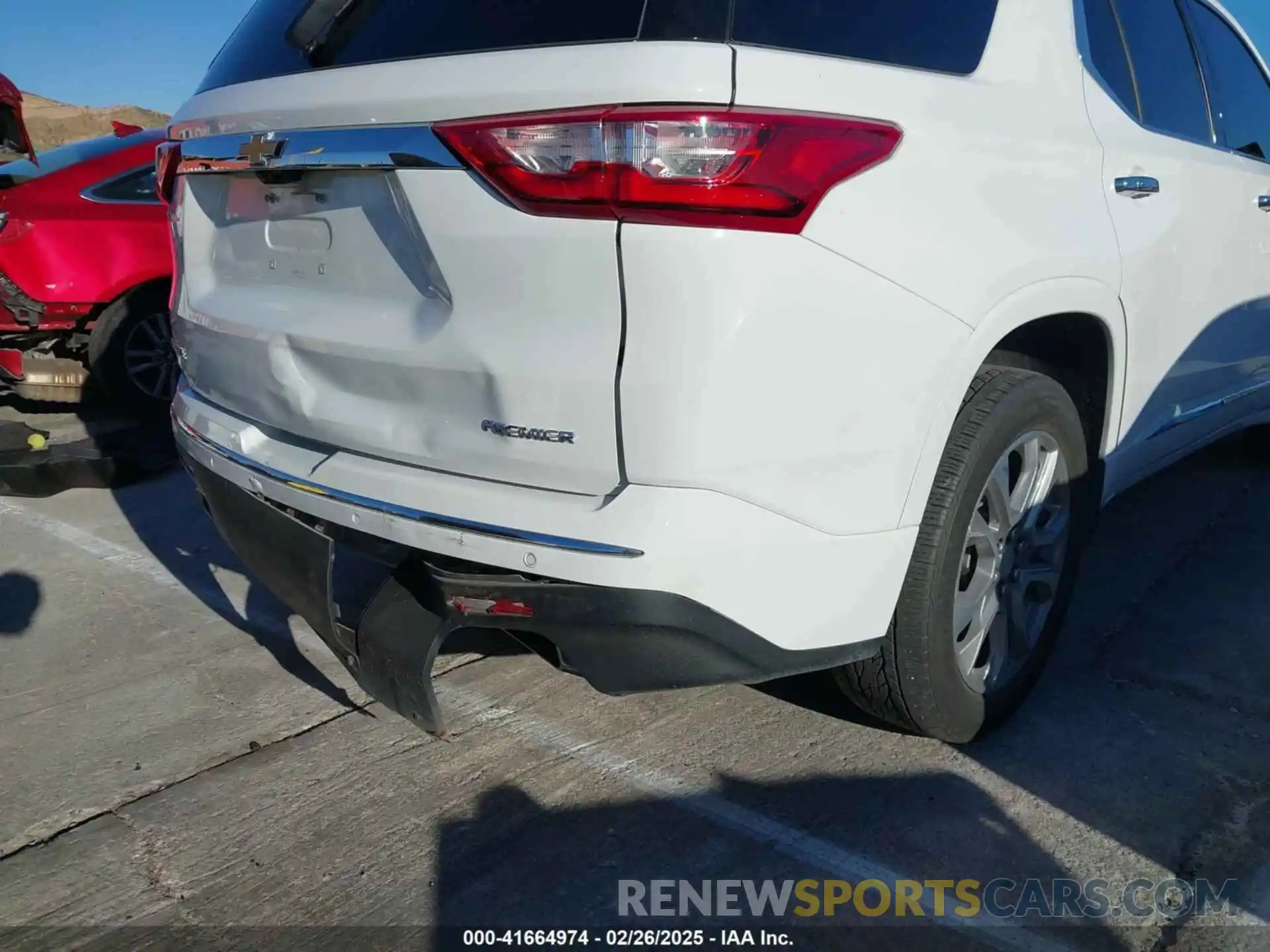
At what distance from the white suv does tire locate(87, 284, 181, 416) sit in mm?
3425

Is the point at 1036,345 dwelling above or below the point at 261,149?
below

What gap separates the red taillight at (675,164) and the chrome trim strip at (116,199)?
15.8ft

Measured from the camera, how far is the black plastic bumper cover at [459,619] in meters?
1.94

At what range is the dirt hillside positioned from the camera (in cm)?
3969

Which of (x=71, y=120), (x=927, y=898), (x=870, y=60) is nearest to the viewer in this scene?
(x=870, y=60)

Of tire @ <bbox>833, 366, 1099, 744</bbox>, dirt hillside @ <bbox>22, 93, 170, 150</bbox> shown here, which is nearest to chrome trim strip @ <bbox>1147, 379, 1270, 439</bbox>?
tire @ <bbox>833, 366, 1099, 744</bbox>

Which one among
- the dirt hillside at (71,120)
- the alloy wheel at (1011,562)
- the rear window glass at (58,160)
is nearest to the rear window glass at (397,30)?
the alloy wheel at (1011,562)

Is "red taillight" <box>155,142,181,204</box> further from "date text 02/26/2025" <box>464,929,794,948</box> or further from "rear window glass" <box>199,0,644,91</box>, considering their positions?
"date text 02/26/2025" <box>464,929,794,948</box>

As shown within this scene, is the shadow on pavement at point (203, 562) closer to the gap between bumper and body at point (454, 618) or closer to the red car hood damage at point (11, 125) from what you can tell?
the gap between bumper and body at point (454, 618)

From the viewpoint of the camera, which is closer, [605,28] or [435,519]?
[605,28]

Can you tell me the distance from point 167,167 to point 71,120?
49662mm

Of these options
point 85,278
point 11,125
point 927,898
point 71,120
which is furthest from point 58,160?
point 71,120

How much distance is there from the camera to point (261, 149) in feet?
7.47

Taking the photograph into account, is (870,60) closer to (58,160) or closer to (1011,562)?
(1011,562)
